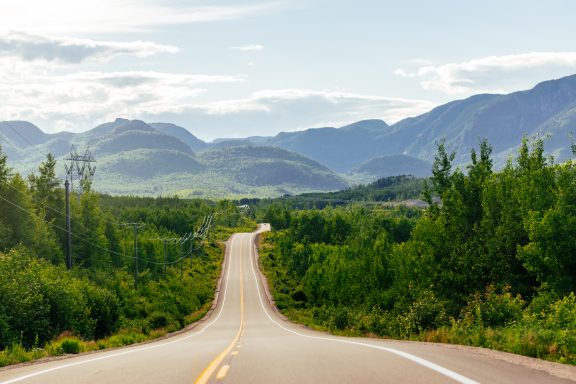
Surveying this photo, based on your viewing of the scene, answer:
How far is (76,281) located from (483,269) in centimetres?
2619

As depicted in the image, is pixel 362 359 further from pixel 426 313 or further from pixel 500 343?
pixel 426 313

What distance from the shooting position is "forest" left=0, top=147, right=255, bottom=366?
24.0 m

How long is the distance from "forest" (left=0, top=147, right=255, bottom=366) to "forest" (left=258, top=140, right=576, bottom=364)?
14.4 metres

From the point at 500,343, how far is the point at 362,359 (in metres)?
5.12

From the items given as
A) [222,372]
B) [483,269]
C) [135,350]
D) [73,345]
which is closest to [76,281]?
[73,345]

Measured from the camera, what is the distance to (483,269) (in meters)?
40.5

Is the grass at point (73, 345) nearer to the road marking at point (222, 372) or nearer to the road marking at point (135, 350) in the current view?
the road marking at point (135, 350)

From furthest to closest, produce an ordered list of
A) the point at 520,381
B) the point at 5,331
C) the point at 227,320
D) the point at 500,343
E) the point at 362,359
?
the point at 227,320, the point at 5,331, the point at 500,343, the point at 362,359, the point at 520,381

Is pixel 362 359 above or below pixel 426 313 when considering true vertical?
above

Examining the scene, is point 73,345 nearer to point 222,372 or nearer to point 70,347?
point 70,347

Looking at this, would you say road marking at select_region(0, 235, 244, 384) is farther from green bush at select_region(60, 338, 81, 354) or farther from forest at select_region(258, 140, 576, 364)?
forest at select_region(258, 140, 576, 364)

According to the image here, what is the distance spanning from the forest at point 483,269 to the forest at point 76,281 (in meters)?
14.4

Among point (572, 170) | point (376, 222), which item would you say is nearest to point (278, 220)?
point (376, 222)

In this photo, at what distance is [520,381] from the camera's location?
29.4 feet
